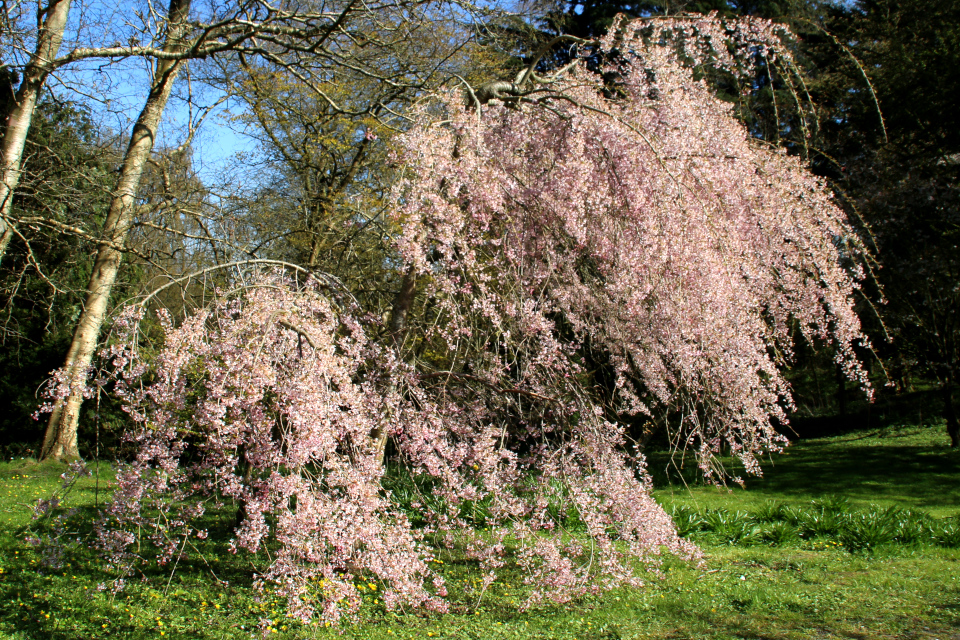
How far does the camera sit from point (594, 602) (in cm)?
472

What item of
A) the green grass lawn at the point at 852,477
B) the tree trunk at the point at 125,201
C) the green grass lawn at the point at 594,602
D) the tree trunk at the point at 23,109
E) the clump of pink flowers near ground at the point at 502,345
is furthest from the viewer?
the green grass lawn at the point at 852,477

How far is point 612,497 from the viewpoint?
412 centimetres

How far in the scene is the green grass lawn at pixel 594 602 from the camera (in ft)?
13.3

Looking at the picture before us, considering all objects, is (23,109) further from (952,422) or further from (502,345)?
(952,422)

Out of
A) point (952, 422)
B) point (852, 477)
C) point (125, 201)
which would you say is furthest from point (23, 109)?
point (952, 422)

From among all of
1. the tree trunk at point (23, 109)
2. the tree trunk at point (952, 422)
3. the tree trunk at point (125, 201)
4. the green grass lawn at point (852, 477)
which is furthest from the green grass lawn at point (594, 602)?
the tree trunk at point (952, 422)

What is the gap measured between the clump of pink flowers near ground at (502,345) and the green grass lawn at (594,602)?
0.26 meters

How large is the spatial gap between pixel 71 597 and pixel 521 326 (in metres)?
3.56

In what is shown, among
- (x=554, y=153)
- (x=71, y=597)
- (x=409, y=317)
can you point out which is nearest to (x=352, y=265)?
(x=409, y=317)

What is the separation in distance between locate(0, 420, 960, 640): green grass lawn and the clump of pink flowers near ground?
261mm

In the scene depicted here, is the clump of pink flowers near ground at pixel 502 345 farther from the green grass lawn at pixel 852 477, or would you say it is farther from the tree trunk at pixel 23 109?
the tree trunk at pixel 23 109

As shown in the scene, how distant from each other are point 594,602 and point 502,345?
197 cm

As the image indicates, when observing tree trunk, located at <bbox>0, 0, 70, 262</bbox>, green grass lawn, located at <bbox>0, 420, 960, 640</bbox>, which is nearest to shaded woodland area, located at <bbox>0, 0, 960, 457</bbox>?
tree trunk, located at <bbox>0, 0, 70, 262</bbox>

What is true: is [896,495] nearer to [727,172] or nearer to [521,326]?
[727,172]
